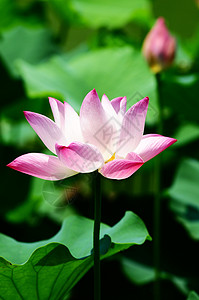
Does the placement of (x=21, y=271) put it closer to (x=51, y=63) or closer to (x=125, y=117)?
(x=125, y=117)

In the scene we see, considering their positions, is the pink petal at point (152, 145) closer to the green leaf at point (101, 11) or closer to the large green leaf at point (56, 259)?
the large green leaf at point (56, 259)

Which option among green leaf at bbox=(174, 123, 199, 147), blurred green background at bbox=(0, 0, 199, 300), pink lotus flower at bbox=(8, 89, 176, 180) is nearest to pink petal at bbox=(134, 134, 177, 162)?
pink lotus flower at bbox=(8, 89, 176, 180)

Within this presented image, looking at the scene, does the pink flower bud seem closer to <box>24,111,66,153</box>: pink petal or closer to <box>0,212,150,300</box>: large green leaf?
<box>0,212,150,300</box>: large green leaf

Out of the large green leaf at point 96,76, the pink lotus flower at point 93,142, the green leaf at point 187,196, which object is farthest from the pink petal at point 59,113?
the large green leaf at point 96,76

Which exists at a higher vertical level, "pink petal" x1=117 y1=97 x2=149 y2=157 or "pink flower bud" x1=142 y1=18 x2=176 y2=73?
"pink petal" x1=117 y1=97 x2=149 y2=157

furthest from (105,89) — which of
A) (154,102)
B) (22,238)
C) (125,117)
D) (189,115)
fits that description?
(125,117)
